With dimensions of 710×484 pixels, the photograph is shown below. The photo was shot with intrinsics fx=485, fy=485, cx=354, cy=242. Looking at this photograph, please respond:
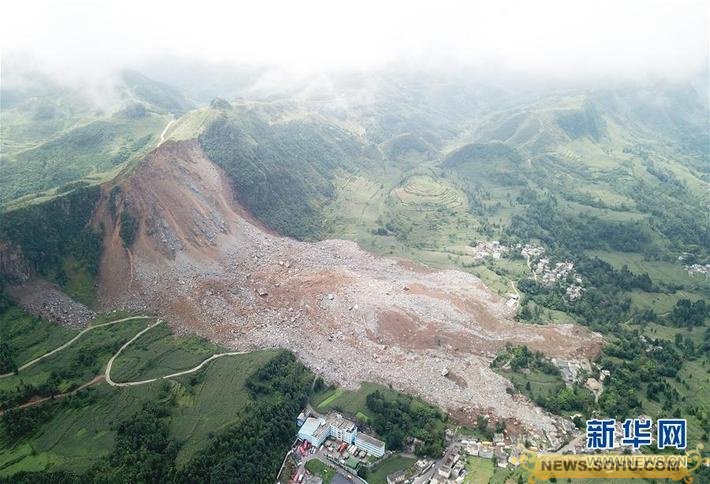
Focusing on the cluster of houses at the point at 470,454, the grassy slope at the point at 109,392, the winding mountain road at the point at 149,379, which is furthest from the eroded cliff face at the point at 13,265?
the cluster of houses at the point at 470,454

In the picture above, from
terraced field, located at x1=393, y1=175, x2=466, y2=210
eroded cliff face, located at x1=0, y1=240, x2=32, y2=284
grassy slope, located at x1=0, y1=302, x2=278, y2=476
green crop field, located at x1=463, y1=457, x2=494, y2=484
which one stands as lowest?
green crop field, located at x1=463, y1=457, x2=494, y2=484

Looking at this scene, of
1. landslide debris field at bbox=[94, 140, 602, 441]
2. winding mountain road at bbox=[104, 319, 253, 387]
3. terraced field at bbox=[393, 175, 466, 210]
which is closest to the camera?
winding mountain road at bbox=[104, 319, 253, 387]

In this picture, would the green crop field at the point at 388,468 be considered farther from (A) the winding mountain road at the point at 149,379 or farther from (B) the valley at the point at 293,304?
(A) the winding mountain road at the point at 149,379

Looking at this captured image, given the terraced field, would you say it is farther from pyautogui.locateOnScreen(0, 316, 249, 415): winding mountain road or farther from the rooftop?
the rooftop

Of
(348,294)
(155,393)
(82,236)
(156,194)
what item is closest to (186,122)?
(156,194)

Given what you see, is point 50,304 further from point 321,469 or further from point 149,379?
point 321,469

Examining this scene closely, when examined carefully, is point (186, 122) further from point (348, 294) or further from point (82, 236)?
point (348, 294)

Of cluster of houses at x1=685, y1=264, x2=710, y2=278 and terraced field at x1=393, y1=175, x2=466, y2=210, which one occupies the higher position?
terraced field at x1=393, y1=175, x2=466, y2=210

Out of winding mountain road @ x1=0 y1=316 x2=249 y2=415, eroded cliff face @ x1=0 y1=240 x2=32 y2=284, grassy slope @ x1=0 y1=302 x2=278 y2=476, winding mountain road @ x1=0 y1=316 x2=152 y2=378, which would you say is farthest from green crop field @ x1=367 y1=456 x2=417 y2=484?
eroded cliff face @ x1=0 y1=240 x2=32 y2=284

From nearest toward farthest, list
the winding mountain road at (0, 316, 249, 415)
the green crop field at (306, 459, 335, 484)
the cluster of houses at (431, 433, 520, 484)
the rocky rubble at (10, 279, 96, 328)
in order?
the cluster of houses at (431, 433, 520, 484), the green crop field at (306, 459, 335, 484), the winding mountain road at (0, 316, 249, 415), the rocky rubble at (10, 279, 96, 328)
